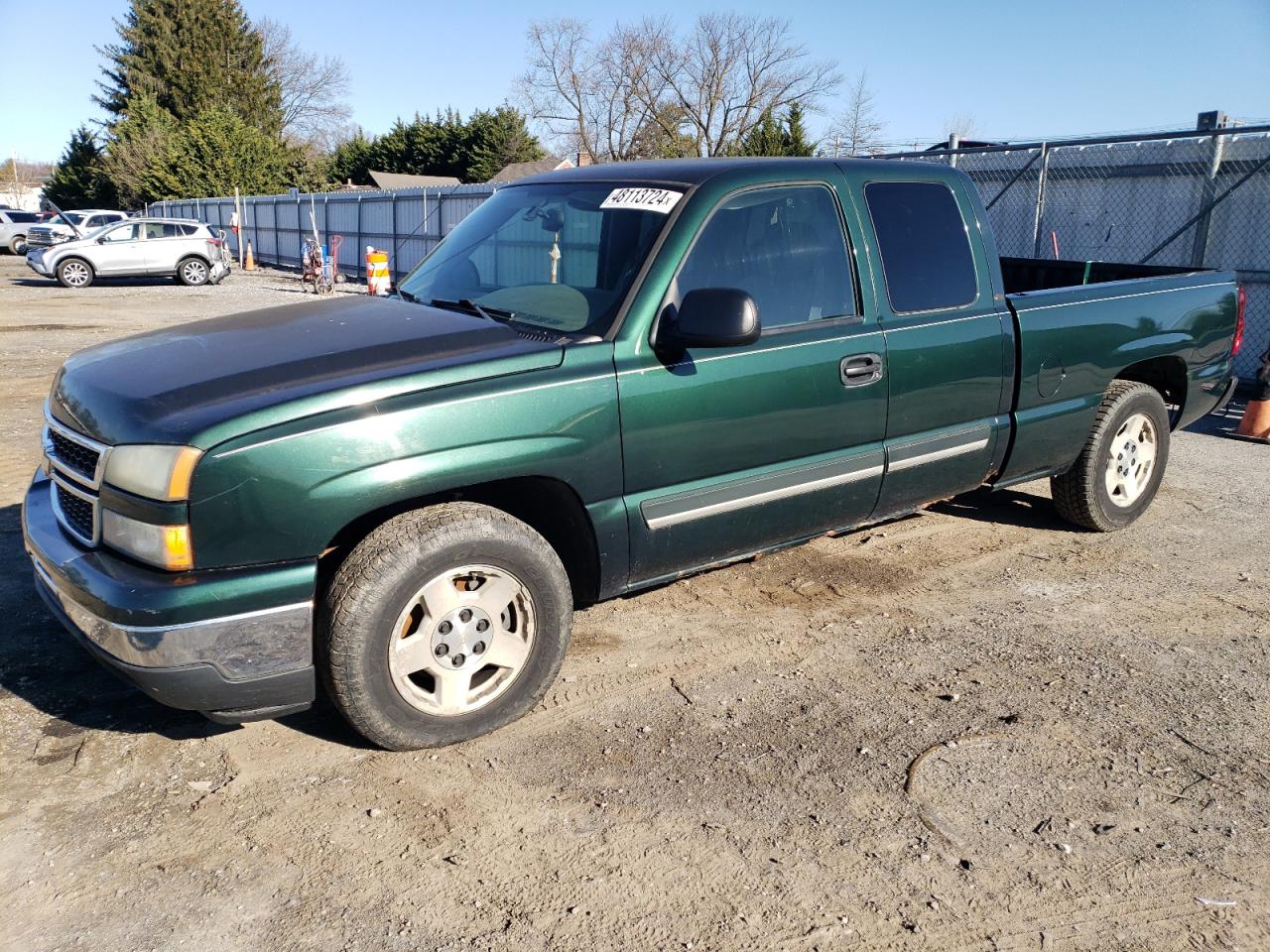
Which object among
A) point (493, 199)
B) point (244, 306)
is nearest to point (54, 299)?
point (244, 306)

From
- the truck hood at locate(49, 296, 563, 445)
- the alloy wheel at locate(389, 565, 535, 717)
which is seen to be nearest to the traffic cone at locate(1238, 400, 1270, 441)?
the truck hood at locate(49, 296, 563, 445)

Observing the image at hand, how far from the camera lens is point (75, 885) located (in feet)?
8.82

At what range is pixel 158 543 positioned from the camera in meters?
2.86

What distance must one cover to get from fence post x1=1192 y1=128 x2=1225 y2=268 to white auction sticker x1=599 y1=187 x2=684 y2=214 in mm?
8590

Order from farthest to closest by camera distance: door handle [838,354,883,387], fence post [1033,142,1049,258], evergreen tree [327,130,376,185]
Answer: evergreen tree [327,130,376,185], fence post [1033,142,1049,258], door handle [838,354,883,387]

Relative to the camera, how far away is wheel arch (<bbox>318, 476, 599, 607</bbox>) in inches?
128

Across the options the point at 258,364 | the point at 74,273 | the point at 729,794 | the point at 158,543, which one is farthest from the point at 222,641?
the point at 74,273

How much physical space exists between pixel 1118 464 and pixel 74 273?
24.6 metres

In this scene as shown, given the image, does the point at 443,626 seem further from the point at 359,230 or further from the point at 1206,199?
the point at 359,230

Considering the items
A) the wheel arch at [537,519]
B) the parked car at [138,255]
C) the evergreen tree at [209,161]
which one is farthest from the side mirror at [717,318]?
the evergreen tree at [209,161]

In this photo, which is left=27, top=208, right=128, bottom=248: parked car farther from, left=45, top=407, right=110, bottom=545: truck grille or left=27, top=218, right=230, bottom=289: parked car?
left=45, top=407, right=110, bottom=545: truck grille

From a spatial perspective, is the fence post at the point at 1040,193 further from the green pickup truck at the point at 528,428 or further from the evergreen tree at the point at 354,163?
the evergreen tree at the point at 354,163

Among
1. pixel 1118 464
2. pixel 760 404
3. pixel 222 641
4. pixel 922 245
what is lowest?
pixel 222 641

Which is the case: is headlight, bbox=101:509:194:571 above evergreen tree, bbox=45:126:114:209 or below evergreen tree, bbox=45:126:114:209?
below
